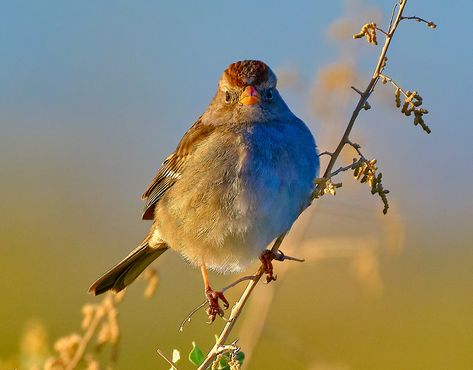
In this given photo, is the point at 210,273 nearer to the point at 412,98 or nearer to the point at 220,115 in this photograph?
the point at 220,115

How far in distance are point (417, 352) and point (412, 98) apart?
452cm

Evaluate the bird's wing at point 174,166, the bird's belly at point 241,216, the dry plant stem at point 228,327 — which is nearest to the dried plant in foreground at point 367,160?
the dry plant stem at point 228,327

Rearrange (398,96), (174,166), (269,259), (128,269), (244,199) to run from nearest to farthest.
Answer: (398,96), (244,199), (269,259), (174,166), (128,269)

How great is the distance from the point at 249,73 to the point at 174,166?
55cm

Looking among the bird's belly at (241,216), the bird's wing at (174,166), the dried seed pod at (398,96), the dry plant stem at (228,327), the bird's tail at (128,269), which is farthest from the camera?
the bird's tail at (128,269)

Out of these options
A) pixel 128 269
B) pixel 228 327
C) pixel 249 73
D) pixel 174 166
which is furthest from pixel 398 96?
pixel 128 269

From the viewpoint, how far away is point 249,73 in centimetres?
398

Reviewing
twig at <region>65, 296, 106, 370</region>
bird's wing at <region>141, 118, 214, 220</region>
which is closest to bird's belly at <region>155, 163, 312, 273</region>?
bird's wing at <region>141, 118, 214, 220</region>

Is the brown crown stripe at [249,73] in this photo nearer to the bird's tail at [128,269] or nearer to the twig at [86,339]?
the bird's tail at [128,269]

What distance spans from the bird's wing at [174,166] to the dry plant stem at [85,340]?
3.68 ft

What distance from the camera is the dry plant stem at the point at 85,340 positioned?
290 centimetres

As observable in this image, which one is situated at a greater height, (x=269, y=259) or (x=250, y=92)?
(x=250, y=92)

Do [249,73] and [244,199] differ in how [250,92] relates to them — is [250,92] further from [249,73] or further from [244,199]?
[244,199]

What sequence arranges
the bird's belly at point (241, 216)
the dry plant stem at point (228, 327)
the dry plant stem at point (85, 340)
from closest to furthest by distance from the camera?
the dry plant stem at point (228, 327), the dry plant stem at point (85, 340), the bird's belly at point (241, 216)
